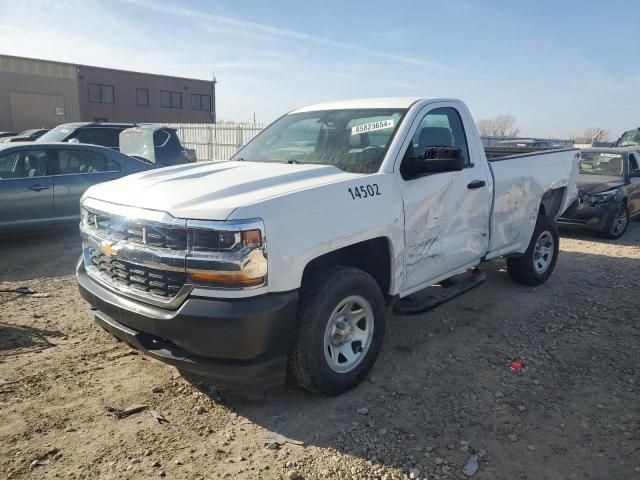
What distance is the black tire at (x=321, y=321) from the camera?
3119 mm

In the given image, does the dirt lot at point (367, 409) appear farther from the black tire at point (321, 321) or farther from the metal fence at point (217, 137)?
the metal fence at point (217, 137)

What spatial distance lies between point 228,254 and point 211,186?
669 millimetres

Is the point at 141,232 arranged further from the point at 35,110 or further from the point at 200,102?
the point at 200,102

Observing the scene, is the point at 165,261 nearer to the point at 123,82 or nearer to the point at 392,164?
the point at 392,164

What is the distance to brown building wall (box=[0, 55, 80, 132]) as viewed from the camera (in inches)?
1516

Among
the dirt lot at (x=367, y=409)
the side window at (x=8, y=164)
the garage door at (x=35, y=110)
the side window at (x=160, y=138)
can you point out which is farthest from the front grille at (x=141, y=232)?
the garage door at (x=35, y=110)

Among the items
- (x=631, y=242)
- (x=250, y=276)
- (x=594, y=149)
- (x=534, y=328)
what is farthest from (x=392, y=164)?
(x=594, y=149)

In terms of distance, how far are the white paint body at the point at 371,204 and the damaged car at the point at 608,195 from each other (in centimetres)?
441

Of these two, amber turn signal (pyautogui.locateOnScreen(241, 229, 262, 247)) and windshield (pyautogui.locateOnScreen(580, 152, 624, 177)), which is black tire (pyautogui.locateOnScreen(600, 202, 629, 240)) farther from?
amber turn signal (pyautogui.locateOnScreen(241, 229, 262, 247))

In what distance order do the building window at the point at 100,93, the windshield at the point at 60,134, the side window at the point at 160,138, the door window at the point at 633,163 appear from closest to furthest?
the door window at the point at 633,163 → the side window at the point at 160,138 → the windshield at the point at 60,134 → the building window at the point at 100,93

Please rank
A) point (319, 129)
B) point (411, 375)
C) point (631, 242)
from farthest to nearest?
point (631, 242) < point (319, 129) < point (411, 375)

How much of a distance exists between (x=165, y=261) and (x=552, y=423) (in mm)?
2611

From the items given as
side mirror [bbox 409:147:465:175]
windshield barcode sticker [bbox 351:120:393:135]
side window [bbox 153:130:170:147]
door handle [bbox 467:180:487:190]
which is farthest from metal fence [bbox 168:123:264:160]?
side mirror [bbox 409:147:465:175]

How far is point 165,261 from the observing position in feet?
9.48
